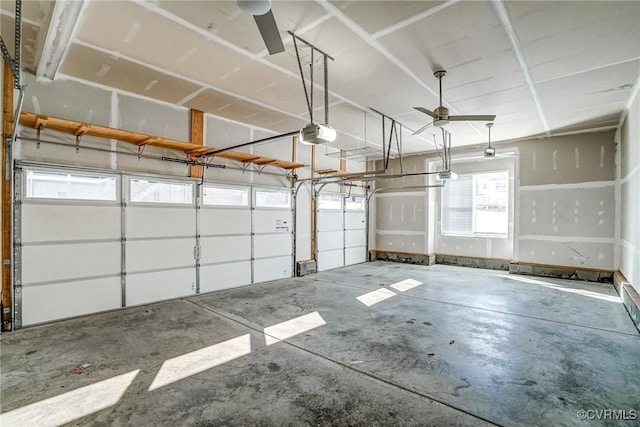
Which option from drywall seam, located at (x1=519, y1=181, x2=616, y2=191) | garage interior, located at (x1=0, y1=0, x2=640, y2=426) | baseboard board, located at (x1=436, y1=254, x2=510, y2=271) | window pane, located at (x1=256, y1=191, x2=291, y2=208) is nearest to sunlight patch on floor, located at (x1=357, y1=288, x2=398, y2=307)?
garage interior, located at (x1=0, y1=0, x2=640, y2=426)

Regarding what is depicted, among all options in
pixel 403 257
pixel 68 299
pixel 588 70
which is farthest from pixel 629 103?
pixel 68 299

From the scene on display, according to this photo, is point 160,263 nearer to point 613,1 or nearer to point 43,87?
point 43,87

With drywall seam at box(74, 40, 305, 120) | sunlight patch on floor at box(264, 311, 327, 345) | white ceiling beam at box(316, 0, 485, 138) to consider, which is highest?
drywall seam at box(74, 40, 305, 120)

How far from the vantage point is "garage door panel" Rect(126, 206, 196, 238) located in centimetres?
468

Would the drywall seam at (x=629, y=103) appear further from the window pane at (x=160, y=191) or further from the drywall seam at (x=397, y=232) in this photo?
the window pane at (x=160, y=191)

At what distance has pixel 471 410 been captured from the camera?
222cm

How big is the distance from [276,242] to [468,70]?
4.74 metres

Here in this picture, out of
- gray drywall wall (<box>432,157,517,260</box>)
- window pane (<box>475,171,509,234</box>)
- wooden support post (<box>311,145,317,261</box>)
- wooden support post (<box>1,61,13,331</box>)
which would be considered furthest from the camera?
window pane (<box>475,171,509,234</box>)

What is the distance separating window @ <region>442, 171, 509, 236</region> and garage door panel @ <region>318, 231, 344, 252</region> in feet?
10.6

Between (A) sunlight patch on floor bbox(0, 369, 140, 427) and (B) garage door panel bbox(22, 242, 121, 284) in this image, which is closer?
(A) sunlight patch on floor bbox(0, 369, 140, 427)

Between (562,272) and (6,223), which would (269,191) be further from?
(562,272)

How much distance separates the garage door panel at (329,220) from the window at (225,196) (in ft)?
7.59

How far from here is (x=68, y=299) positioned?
4094mm

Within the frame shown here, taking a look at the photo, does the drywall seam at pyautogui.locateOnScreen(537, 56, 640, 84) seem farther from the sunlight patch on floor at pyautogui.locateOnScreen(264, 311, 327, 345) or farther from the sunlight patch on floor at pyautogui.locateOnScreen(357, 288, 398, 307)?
the sunlight patch on floor at pyautogui.locateOnScreen(264, 311, 327, 345)
